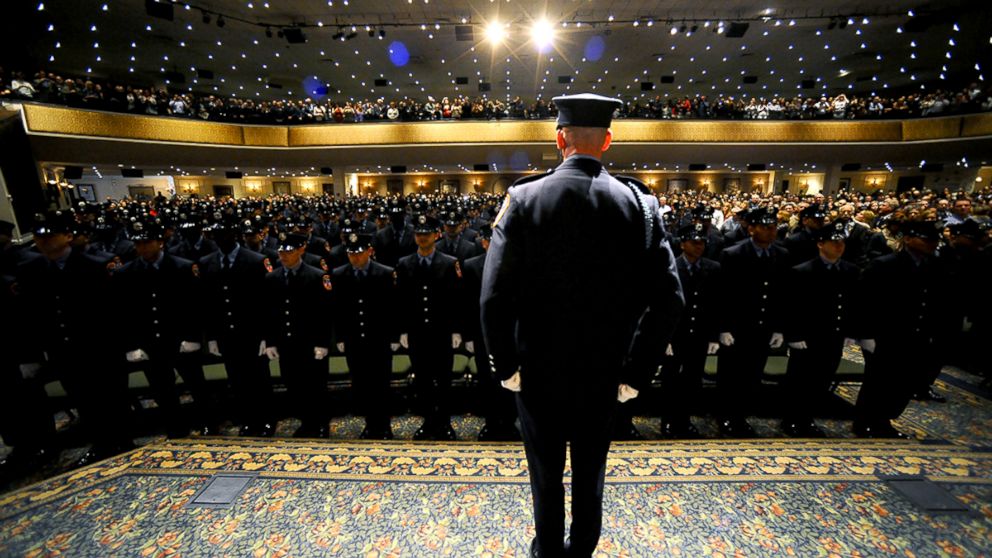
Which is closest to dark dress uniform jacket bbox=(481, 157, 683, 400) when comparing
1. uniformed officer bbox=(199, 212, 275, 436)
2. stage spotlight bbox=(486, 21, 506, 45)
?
uniformed officer bbox=(199, 212, 275, 436)

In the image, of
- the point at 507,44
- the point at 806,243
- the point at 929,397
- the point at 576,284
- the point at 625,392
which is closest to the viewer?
the point at 576,284

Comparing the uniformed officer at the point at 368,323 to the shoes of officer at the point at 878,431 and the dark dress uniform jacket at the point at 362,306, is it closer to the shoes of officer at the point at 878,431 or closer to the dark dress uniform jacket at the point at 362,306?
the dark dress uniform jacket at the point at 362,306

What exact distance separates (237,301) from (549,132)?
1809cm

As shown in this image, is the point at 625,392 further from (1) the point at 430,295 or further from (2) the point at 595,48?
(2) the point at 595,48

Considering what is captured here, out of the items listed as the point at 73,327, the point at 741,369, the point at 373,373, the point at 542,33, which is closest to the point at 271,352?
the point at 373,373

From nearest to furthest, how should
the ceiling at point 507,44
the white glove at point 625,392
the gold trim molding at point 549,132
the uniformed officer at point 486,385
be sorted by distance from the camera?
1. the white glove at point 625,392
2. the uniformed officer at point 486,385
3. the ceiling at point 507,44
4. the gold trim molding at point 549,132

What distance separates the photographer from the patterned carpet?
2230 mm

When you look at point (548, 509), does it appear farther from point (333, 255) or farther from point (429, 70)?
point (429, 70)

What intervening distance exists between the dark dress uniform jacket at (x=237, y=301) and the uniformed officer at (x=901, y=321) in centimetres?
578

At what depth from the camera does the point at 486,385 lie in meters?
3.68

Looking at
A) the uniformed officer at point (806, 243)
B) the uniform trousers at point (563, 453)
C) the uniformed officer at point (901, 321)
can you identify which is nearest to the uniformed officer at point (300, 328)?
the uniform trousers at point (563, 453)

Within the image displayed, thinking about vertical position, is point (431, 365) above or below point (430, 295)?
below

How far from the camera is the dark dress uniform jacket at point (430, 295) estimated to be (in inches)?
146

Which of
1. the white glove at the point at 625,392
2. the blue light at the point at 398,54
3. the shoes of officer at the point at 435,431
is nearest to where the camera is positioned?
the white glove at the point at 625,392
